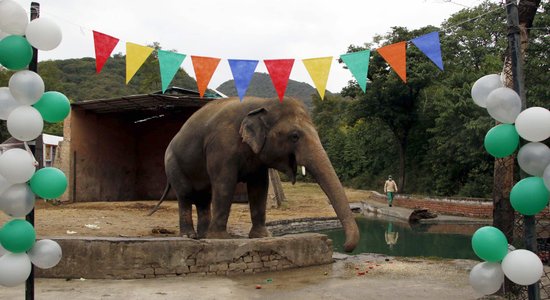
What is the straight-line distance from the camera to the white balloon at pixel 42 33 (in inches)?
163

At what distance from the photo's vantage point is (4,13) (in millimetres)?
4055

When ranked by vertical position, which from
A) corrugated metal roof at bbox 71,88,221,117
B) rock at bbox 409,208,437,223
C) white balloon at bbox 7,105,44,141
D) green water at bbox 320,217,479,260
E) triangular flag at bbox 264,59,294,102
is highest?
corrugated metal roof at bbox 71,88,221,117

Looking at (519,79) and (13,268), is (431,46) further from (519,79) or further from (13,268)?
(13,268)

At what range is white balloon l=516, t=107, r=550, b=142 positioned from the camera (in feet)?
12.1

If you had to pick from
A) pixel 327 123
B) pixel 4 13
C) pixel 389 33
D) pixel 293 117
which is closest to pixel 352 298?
pixel 293 117

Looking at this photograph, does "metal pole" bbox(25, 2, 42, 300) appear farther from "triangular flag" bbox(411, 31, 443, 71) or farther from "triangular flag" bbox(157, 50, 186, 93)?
"triangular flag" bbox(411, 31, 443, 71)

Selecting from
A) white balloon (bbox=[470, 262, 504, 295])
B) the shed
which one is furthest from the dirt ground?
white balloon (bbox=[470, 262, 504, 295])

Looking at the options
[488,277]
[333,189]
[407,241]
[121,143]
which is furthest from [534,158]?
[121,143]

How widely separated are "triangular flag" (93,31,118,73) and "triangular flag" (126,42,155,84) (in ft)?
0.65

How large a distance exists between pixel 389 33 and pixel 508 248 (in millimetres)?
24819

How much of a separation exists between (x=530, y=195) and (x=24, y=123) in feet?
12.6

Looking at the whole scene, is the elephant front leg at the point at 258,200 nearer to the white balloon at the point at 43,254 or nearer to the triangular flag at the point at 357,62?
the triangular flag at the point at 357,62

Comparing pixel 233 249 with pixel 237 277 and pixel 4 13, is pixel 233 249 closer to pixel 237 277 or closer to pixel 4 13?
pixel 237 277

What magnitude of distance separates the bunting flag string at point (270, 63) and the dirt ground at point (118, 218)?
13.2 ft
